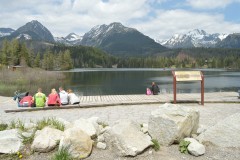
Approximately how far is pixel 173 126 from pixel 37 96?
1284 centimetres

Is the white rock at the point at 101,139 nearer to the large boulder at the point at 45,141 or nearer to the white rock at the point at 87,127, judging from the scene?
the white rock at the point at 87,127

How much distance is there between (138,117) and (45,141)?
23.3ft

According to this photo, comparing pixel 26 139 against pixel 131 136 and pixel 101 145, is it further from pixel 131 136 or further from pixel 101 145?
pixel 131 136

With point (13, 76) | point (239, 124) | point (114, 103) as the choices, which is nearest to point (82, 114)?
point (114, 103)

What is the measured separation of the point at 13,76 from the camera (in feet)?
234

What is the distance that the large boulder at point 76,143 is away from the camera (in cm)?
838

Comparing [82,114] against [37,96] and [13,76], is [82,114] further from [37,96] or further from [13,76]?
[13,76]

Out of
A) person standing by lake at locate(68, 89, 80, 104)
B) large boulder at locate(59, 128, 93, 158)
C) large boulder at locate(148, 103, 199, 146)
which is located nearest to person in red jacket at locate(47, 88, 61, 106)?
person standing by lake at locate(68, 89, 80, 104)

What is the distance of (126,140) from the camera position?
860 centimetres

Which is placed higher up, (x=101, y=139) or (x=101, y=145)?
(x=101, y=139)

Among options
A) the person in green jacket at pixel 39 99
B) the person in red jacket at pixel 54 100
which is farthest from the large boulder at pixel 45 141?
the person in green jacket at pixel 39 99

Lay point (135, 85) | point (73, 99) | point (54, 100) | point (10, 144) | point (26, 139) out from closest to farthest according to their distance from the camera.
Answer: point (10, 144), point (26, 139), point (54, 100), point (73, 99), point (135, 85)

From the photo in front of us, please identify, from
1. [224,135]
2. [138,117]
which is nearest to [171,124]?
[224,135]

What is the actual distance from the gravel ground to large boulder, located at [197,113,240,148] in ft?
0.79
